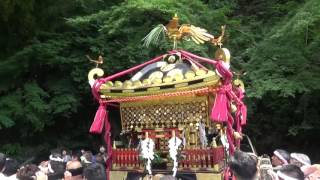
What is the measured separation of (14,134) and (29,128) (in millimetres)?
580

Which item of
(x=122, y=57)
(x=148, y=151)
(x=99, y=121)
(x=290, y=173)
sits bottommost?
(x=290, y=173)

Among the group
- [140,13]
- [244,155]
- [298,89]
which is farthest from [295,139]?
[244,155]

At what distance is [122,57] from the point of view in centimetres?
1119

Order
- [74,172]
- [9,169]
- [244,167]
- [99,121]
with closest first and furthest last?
[244,167] < [74,172] < [9,169] < [99,121]

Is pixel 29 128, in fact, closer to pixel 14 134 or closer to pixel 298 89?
pixel 14 134

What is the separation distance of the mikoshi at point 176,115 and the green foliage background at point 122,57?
128 inches

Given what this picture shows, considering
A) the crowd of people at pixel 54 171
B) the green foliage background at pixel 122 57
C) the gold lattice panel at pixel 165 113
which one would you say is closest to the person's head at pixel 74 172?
the crowd of people at pixel 54 171

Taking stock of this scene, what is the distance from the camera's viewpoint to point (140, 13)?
968cm

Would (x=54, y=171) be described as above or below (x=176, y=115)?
below

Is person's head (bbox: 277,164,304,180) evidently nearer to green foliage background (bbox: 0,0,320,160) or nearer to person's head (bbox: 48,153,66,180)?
person's head (bbox: 48,153,66,180)

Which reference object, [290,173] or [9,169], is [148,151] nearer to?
[9,169]

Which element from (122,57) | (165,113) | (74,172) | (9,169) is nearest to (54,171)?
(9,169)

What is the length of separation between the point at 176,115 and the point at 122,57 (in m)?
5.77

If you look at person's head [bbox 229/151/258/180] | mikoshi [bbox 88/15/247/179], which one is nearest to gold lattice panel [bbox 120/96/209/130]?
mikoshi [bbox 88/15/247/179]
